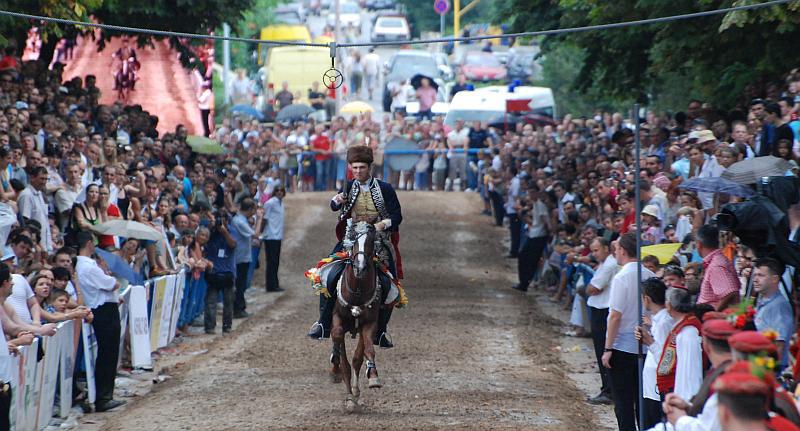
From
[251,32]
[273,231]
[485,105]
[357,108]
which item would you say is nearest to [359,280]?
[273,231]

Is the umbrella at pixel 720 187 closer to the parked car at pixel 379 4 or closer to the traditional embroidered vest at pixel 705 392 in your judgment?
the traditional embroidered vest at pixel 705 392

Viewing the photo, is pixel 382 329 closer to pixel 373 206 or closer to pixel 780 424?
pixel 373 206

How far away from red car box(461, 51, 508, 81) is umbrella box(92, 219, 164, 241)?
36.5 meters

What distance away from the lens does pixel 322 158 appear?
120 ft

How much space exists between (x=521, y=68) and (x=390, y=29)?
13394mm

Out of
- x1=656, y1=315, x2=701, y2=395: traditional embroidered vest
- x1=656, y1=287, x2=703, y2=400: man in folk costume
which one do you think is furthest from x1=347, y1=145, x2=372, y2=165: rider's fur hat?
x1=656, y1=315, x2=701, y2=395: traditional embroidered vest

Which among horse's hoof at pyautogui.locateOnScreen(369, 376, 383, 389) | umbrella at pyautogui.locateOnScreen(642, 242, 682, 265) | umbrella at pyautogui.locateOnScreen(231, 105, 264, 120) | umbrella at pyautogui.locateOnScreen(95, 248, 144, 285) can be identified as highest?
umbrella at pyautogui.locateOnScreen(231, 105, 264, 120)

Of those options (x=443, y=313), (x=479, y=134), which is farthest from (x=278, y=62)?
(x=443, y=313)

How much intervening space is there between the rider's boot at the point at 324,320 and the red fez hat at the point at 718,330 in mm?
7090

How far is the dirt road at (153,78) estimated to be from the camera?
29.7 meters

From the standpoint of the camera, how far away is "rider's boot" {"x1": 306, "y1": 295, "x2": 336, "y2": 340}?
14.4 m

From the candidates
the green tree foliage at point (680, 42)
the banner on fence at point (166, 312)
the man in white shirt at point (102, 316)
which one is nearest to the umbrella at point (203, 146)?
the green tree foliage at point (680, 42)

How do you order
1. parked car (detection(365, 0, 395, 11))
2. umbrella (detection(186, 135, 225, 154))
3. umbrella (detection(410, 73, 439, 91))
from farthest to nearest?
1. parked car (detection(365, 0, 395, 11))
2. umbrella (detection(410, 73, 439, 91))
3. umbrella (detection(186, 135, 225, 154))

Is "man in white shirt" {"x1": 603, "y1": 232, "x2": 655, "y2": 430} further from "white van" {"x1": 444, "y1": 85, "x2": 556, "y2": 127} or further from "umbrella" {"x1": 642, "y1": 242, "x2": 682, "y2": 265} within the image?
"white van" {"x1": 444, "y1": 85, "x2": 556, "y2": 127}
